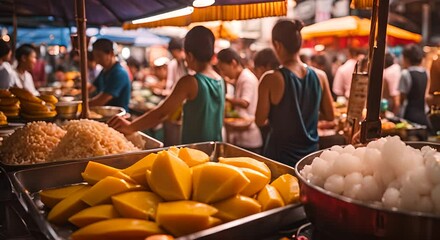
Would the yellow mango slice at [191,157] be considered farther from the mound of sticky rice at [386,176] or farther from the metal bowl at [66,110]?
the metal bowl at [66,110]

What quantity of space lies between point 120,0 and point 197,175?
2.93 metres

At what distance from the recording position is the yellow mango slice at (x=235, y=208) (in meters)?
1.29

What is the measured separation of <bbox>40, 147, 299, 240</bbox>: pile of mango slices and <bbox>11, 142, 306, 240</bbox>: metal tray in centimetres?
7

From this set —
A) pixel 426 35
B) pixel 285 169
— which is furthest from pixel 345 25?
pixel 426 35

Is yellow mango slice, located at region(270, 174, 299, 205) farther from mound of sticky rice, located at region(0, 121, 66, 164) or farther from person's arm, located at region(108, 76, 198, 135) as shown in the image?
person's arm, located at region(108, 76, 198, 135)

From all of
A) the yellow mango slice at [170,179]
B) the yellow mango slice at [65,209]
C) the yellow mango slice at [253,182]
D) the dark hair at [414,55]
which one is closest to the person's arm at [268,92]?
the yellow mango slice at [253,182]

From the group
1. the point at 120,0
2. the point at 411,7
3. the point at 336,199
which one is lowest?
the point at 336,199

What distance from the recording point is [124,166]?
1.96m

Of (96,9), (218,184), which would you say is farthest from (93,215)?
(96,9)

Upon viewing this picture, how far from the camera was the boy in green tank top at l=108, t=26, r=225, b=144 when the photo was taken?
3082 mm

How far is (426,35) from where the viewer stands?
17.7m

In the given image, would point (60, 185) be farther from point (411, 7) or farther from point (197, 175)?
point (411, 7)

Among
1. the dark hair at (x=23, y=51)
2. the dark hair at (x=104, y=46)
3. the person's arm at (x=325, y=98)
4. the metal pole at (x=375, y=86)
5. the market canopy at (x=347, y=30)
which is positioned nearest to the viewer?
the metal pole at (x=375, y=86)

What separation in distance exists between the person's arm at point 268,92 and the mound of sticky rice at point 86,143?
142 cm
